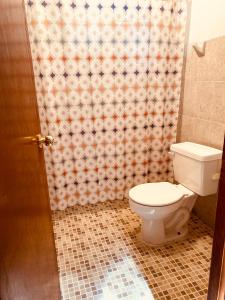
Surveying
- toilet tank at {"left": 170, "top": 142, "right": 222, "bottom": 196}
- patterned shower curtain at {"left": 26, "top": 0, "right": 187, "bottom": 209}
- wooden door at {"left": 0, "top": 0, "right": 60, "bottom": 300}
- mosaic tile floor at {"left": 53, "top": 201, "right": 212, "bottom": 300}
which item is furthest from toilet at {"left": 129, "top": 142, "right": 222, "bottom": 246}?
wooden door at {"left": 0, "top": 0, "right": 60, "bottom": 300}

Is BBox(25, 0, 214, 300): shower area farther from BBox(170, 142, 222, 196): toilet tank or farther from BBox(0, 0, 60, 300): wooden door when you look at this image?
BBox(0, 0, 60, 300): wooden door

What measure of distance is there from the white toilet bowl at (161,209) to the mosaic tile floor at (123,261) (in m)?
0.09

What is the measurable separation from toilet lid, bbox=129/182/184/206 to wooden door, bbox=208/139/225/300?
2.81 ft

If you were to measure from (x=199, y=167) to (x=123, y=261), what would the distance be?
0.85m

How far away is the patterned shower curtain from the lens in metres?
1.89

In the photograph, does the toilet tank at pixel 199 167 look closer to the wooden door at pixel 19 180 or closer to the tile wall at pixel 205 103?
the tile wall at pixel 205 103

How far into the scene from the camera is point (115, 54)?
202 centimetres

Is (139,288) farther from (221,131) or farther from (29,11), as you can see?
(29,11)

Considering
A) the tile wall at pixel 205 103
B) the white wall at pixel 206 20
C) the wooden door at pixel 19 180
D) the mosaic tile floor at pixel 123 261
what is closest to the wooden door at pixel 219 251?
the wooden door at pixel 19 180

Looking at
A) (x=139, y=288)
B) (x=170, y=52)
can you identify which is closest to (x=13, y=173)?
(x=139, y=288)

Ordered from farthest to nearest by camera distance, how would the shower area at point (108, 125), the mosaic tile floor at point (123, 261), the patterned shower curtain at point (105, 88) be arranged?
the patterned shower curtain at point (105, 88), the shower area at point (108, 125), the mosaic tile floor at point (123, 261)

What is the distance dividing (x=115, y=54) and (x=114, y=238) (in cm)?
151

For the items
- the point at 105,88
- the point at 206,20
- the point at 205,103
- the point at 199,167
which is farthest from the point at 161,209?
the point at 206,20

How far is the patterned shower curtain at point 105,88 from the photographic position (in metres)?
1.89
